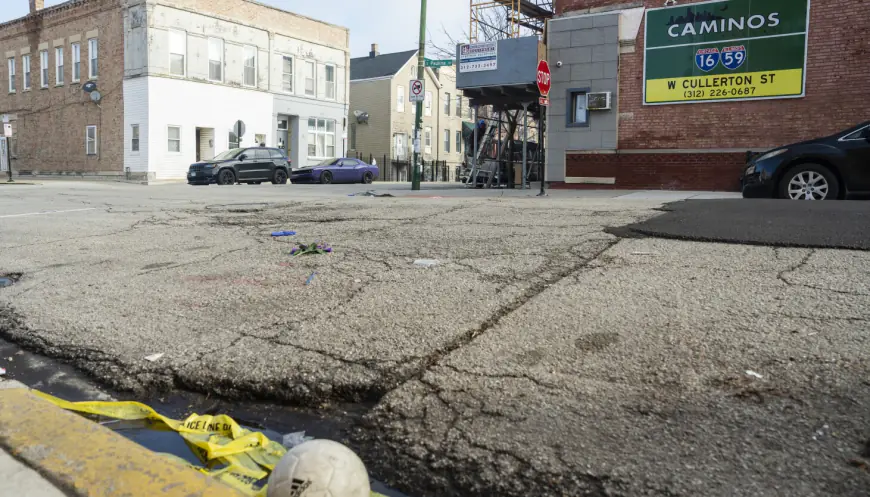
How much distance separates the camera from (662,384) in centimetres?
273

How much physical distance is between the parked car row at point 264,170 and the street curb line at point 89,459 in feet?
77.4

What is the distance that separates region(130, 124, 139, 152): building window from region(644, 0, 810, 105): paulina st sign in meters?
24.0

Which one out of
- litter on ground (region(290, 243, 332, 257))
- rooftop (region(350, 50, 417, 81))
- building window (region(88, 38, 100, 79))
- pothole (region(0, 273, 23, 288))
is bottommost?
pothole (region(0, 273, 23, 288))

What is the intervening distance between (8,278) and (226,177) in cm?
2085

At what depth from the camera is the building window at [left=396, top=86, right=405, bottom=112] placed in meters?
46.5

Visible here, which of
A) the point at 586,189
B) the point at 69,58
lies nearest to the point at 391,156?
the point at 69,58

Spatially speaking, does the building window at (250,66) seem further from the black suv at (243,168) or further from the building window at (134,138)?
the black suv at (243,168)

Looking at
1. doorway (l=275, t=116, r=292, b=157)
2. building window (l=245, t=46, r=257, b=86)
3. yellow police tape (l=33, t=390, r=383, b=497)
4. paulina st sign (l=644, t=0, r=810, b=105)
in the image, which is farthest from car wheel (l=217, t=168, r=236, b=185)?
yellow police tape (l=33, t=390, r=383, b=497)

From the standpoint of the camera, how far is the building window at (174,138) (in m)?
30.9

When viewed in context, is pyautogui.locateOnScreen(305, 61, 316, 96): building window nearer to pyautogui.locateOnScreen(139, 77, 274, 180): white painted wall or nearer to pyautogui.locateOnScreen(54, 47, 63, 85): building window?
pyautogui.locateOnScreen(139, 77, 274, 180): white painted wall

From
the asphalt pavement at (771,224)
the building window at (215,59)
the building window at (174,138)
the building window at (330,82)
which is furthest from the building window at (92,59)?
the asphalt pavement at (771,224)

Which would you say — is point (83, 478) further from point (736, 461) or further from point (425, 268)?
point (425, 268)

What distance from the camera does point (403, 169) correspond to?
4694 centimetres

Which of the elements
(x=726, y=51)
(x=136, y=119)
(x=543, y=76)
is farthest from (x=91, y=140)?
(x=726, y=51)
